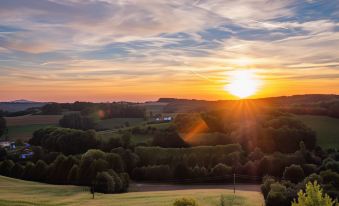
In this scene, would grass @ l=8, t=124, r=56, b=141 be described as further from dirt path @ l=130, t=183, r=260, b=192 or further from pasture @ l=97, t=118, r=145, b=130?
dirt path @ l=130, t=183, r=260, b=192

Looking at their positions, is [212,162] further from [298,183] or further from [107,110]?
[107,110]

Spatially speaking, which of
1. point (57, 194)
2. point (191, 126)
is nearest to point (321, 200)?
point (57, 194)

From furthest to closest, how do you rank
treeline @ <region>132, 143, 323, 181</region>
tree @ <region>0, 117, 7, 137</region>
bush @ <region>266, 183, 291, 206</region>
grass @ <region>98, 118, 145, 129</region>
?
grass @ <region>98, 118, 145, 129</region>, tree @ <region>0, 117, 7, 137</region>, treeline @ <region>132, 143, 323, 181</region>, bush @ <region>266, 183, 291, 206</region>

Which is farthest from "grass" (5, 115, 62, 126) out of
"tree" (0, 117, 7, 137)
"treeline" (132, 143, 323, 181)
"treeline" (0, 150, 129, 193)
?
"treeline" (132, 143, 323, 181)

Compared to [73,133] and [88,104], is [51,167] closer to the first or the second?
[73,133]

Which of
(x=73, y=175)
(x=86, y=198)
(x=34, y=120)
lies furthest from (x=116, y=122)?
(x=86, y=198)
